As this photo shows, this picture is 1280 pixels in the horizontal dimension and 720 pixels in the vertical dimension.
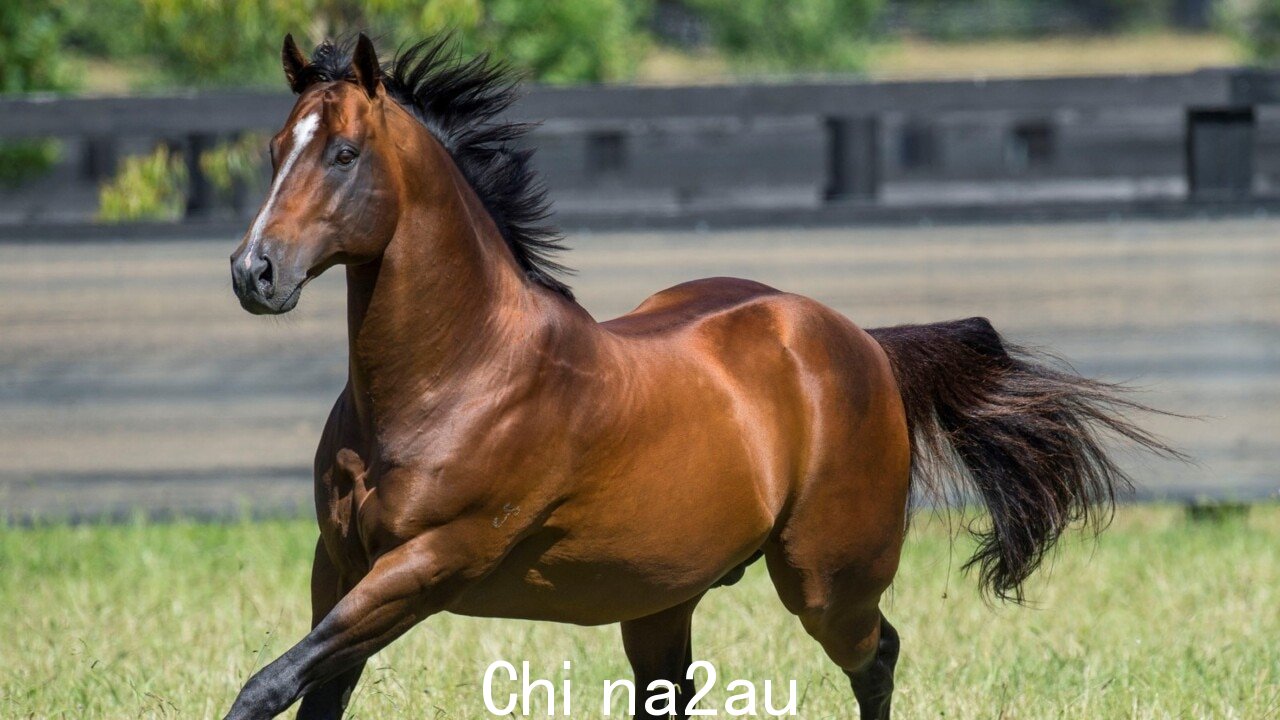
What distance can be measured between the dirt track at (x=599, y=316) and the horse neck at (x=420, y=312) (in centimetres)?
375

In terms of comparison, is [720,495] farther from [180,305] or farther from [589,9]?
[589,9]

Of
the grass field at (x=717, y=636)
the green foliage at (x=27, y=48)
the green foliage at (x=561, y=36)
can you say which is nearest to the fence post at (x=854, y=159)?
the grass field at (x=717, y=636)

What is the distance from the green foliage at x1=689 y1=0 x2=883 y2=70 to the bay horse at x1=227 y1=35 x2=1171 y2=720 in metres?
23.7

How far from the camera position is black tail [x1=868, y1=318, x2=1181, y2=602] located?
436cm

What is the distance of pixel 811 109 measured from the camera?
7055 mm

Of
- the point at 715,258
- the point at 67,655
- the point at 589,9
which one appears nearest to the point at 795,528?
the point at 67,655

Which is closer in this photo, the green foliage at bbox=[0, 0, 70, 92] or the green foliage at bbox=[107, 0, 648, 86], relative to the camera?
the green foliage at bbox=[107, 0, 648, 86]

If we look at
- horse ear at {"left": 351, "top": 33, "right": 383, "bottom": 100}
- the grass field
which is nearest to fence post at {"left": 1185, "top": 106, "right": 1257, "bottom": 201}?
the grass field

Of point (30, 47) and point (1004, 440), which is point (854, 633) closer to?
point (1004, 440)

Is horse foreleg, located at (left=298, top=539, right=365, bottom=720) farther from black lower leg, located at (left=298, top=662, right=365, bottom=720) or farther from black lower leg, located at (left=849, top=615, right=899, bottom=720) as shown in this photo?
black lower leg, located at (left=849, top=615, right=899, bottom=720)

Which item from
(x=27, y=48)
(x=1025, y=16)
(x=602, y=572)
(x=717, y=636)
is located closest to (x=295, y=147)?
(x=602, y=572)

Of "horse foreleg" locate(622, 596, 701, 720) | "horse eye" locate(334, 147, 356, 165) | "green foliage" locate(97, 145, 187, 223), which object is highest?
"horse eye" locate(334, 147, 356, 165)

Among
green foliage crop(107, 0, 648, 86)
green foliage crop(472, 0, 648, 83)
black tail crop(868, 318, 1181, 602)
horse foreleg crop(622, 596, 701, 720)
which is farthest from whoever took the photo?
green foliage crop(472, 0, 648, 83)

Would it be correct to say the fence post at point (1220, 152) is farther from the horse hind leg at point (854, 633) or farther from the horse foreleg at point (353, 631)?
the horse foreleg at point (353, 631)
